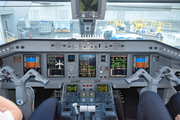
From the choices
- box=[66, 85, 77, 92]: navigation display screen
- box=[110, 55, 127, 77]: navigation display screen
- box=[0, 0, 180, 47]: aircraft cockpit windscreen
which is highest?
box=[0, 0, 180, 47]: aircraft cockpit windscreen

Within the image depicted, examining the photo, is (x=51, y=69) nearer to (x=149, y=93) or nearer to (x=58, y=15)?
(x=58, y=15)

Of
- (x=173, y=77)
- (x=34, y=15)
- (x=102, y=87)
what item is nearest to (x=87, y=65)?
(x=102, y=87)

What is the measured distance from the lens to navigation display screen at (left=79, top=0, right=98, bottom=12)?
1.80m

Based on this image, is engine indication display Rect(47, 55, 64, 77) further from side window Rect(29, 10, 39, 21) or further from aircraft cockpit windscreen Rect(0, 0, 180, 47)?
side window Rect(29, 10, 39, 21)

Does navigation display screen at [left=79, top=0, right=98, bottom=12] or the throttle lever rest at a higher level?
navigation display screen at [left=79, top=0, right=98, bottom=12]

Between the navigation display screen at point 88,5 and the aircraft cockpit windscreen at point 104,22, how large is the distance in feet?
2.82

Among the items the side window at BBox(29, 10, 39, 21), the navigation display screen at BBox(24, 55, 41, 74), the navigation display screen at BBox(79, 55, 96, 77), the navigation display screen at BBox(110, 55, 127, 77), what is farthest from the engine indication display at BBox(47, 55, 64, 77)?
the side window at BBox(29, 10, 39, 21)

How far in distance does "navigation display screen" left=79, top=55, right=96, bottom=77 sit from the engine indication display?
1.06ft

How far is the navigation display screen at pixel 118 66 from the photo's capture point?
2389 mm

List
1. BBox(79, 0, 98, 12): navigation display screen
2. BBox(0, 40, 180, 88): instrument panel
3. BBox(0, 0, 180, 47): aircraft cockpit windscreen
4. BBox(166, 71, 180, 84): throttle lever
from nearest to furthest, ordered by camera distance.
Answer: BBox(166, 71, 180, 84): throttle lever < BBox(79, 0, 98, 12): navigation display screen < BBox(0, 40, 180, 88): instrument panel < BBox(0, 0, 180, 47): aircraft cockpit windscreen

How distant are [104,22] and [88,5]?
1.37 meters

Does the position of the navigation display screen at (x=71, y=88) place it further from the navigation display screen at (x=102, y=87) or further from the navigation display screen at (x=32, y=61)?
the navigation display screen at (x=32, y=61)

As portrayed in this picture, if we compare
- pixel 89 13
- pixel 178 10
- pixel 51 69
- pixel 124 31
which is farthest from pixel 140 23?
pixel 51 69

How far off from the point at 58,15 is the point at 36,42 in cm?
110
